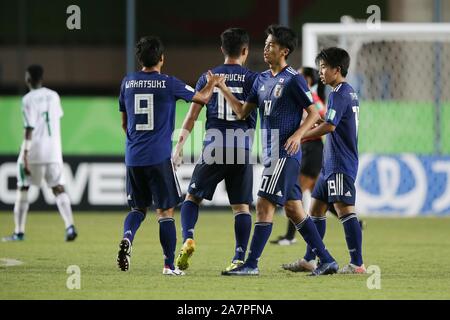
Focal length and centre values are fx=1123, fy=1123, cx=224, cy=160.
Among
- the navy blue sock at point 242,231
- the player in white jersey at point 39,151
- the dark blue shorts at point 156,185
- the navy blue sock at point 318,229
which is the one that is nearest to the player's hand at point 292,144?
the navy blue sock at point 242,231

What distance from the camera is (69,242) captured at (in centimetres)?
1337

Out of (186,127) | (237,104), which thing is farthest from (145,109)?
(237,104)

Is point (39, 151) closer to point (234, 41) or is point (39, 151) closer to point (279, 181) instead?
point (234, 41)

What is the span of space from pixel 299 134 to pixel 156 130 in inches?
49.1

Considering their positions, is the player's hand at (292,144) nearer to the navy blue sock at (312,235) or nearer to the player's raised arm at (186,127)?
the navy blue sock at (312,235)

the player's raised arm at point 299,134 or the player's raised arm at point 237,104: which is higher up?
the player's raised arm at point 237,104

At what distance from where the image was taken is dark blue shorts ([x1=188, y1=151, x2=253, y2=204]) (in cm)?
972

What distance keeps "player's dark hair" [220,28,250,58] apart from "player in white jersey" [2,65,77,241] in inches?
179

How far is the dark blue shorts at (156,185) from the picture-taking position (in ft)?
31.2

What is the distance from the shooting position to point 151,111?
9.52 meters

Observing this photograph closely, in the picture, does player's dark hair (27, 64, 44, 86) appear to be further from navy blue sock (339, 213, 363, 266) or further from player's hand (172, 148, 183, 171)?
navy blue sock (339, 213, 363, 266)

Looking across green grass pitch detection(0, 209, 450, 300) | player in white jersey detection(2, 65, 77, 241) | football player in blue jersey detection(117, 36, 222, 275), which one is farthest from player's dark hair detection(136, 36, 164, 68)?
player in white jersey detection(2, 65, 77, 241)

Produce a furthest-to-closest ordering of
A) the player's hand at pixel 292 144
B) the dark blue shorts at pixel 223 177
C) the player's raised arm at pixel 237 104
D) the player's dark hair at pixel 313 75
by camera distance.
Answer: the player's dark hair at pixel 313 75 → the dark blue shorts at pixel 223 177 → the player's raised arm at pixel 237 104 → the player's hand at pixel 292 144
